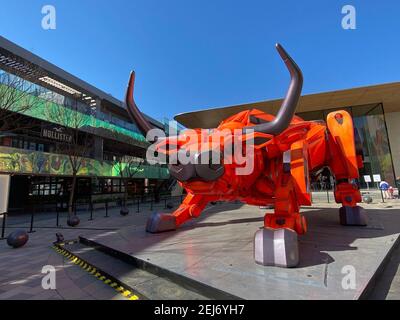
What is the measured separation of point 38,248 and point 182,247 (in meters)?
5.13

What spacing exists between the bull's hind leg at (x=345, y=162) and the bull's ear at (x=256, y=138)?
3.75 m

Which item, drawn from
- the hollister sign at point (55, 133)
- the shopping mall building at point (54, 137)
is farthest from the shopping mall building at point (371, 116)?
the hollister sign at point (55, 133)

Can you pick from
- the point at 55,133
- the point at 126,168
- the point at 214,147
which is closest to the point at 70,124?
the point at 55,133

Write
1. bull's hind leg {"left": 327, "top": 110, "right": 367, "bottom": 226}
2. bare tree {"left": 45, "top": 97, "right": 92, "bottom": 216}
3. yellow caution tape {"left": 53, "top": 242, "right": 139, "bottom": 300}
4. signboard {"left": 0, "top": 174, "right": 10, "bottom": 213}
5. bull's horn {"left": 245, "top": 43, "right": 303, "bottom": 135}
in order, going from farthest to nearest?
bare tree {"left": 45, "top": 97, "right": 92, "bottom": 216}
signboard {"left": 0, "top": 174, "right": 10, "bottom": 213}
bull's hind leg {"left": 327, "top": 110, "right": 367, "bottom": 226}
yellow caution tape {"left": 53, "top": 242, "right": 139, "bottom": 300}
bull's horn {"left": 245, "top": 43, "right": 303, "bottom": 135}

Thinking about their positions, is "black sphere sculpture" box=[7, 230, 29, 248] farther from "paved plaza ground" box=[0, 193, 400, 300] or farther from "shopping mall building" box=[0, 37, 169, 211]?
"shopping mall building" box=[0, 37, 169, 211]

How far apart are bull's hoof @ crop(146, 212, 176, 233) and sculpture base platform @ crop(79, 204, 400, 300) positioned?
7.8 inches

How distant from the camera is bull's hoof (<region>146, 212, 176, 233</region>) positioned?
6.74 metres

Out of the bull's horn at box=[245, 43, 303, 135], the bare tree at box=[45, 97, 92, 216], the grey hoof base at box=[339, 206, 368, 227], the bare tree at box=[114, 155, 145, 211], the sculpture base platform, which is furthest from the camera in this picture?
the bare tree at box=[114, 155, 145, 211]

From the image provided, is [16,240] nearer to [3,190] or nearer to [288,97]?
[3,190]

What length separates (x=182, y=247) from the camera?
206 inches

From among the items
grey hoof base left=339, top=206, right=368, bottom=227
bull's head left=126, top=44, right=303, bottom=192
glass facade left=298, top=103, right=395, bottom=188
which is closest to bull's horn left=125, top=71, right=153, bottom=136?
bull's head left=126, top=44, right=303, bottom=192

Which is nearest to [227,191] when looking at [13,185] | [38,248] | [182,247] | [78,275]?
[182,247]

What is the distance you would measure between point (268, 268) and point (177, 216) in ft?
12.2
